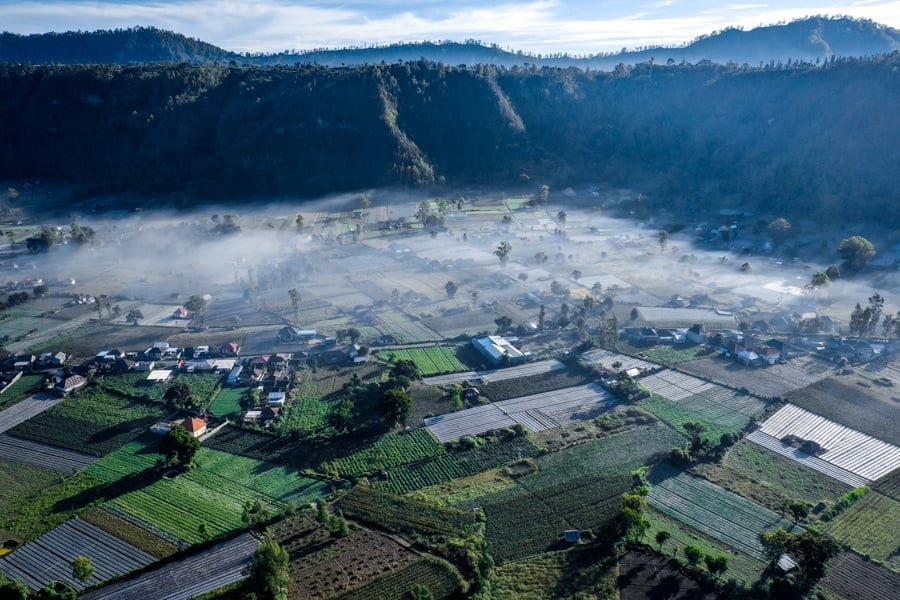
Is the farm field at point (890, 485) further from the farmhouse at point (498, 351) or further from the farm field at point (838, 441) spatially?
the farmhouse at point (498, 351)

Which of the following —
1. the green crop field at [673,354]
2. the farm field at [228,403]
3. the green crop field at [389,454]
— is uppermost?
the farm field at [228,403]

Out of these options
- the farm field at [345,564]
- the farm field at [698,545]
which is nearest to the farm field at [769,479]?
the farm field at [698,545]

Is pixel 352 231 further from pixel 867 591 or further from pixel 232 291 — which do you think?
pixel 867 591

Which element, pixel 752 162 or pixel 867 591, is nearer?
pixel 867 591

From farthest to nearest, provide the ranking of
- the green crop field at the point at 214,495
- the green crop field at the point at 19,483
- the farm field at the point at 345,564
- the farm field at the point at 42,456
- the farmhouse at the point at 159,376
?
1. the farmhouse at the point at 159,376
2. the farm field at the point at 42,456
3. the green crop field at the point at 19,483
4. the green crop field at the point at 214,495
5. the farm field at the point at 345,564

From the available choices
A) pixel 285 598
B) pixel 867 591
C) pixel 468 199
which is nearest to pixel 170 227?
pixel 468 199

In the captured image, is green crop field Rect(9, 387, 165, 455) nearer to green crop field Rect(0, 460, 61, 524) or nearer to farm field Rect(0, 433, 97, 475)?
farm field Rect(0, 433, 97, 475)

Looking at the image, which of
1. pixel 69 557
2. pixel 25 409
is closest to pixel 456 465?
pixel 69 557
